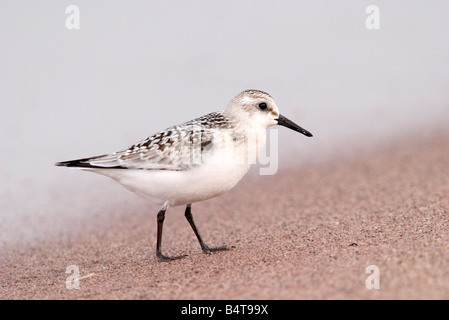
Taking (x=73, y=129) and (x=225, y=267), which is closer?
(x=225, y=267)

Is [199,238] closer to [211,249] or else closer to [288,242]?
[211,249]

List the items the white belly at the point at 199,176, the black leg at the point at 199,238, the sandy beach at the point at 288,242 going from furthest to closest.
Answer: the black leg at the point at 199,238 < the white belly at the point at 199,176 < the sandy beach at the point at 288,242

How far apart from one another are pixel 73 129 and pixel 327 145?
15.1 feet

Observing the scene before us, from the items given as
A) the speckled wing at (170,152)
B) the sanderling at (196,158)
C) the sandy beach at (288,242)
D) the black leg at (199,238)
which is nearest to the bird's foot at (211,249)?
the black leg at (199,238)

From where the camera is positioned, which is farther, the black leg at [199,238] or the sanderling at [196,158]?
the black leg at [199,238]

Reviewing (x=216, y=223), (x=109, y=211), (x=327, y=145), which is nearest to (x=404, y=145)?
(x=327, y=145)

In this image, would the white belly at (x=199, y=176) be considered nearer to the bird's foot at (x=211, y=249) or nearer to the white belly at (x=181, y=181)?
the white belly at (x=181, y=181)

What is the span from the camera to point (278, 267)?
5.08m

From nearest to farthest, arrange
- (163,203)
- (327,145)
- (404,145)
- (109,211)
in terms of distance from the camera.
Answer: (163,203)
(109,211)
(404,145)
(327,145)

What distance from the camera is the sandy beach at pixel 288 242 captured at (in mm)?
4559

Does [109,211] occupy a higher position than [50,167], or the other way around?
[50,167]

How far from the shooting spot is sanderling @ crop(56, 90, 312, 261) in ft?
18.1
